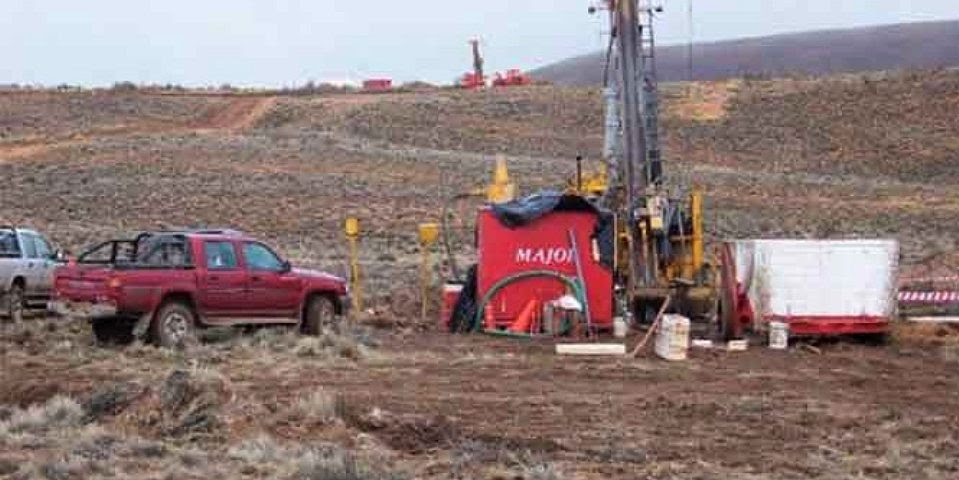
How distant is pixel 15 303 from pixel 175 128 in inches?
1936

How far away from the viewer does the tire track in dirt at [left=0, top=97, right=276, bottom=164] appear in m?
64.9

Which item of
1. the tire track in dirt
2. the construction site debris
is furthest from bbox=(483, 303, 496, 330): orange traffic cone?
the tire track in dirt

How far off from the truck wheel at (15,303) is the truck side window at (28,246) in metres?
0.65

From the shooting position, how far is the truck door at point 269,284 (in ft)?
72.8

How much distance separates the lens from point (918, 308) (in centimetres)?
2586

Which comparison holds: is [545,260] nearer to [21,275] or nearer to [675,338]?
[675,338]

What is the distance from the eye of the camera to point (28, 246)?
81.3 feet

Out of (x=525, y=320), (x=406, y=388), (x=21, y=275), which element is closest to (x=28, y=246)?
(x=21, y=275)

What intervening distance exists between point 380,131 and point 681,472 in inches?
2459

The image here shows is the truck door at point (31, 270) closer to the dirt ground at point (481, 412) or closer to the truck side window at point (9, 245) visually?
the truck side window at point (9, 245)

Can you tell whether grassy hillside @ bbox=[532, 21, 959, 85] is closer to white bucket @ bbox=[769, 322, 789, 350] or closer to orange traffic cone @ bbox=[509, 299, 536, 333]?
orange traffic cone @ bbox=[509, 299, 536, 333]

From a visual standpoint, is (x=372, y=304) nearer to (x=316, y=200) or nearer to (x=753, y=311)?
(x=753, y=311)

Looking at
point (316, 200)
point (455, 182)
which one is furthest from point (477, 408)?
point (455, 182)

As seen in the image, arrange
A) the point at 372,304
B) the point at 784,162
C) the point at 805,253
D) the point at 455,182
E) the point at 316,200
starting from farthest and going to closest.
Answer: the point at 784,162, the point at 455,182, the point at 316,200, the point at 372,304, the point at 805,253
